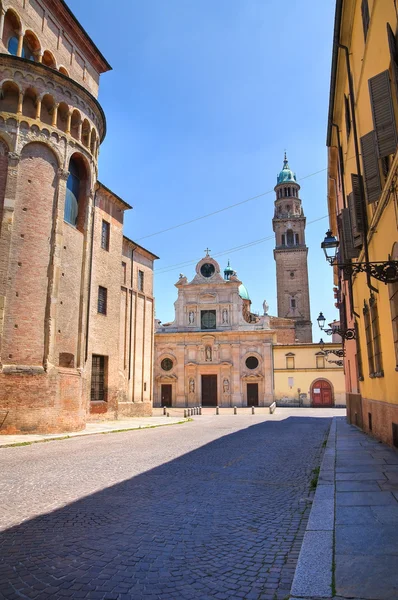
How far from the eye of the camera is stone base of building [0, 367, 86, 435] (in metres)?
15.6

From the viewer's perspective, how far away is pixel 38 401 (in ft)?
53.2

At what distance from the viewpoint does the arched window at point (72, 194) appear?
1959cm

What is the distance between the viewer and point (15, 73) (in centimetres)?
1720

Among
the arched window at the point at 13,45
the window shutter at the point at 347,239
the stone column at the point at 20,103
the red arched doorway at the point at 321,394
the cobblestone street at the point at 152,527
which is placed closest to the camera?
the cobblestone street at the point at 152,527

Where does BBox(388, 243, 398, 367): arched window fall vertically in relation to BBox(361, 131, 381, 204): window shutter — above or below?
below

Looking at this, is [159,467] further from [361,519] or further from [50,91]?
[50,91]

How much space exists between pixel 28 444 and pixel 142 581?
444 inches

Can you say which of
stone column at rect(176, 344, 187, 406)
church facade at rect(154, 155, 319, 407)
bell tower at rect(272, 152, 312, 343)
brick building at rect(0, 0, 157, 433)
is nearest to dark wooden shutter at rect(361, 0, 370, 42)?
brick building at rect(0, 0, 157, 433)

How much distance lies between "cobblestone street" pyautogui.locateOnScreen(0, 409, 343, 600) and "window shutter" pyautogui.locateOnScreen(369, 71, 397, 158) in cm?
569

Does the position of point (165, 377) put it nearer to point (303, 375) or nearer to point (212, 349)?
point (212, 349)

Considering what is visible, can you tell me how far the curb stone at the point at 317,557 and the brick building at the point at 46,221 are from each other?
1292 cm

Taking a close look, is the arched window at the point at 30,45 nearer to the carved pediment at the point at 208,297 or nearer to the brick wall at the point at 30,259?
the brick wall at the point at 30,259

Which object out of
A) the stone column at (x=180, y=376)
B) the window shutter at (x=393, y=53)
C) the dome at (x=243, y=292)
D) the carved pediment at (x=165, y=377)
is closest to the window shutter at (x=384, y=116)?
the window shutter at (x=393, y=53)

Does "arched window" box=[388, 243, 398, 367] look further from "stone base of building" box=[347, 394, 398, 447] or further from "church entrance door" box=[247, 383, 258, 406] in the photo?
"church entrance door" box=[247, 383, 258, 406]
